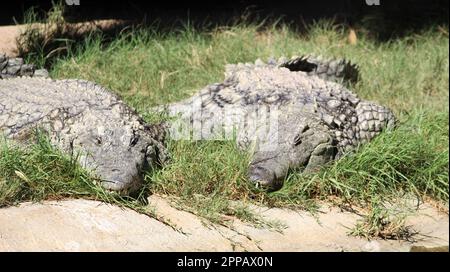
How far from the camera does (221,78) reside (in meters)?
8.15

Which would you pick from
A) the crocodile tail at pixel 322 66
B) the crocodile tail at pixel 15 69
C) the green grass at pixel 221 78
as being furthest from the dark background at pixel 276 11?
the crocodile tail at pixel 15 69

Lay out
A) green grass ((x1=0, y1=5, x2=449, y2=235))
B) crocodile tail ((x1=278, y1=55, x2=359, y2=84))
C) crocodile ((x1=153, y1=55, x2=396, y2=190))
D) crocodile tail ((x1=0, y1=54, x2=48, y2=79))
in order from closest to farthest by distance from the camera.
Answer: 1. green grass ((x1=0, y1=5, x2=449, y2=235))
2. crocodile ((x1=153, y1=55, x2=396, y2=190))
3. crocodile tail ((x1=0, y1=54, x2=48, y2=79))
4. crocodile tail ((x1=278, y1=55, x2=359, y2=84))

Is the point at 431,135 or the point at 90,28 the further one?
the point at 90,28

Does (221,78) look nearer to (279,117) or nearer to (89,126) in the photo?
(279,117)

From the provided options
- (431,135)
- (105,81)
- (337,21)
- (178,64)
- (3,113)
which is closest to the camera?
(3,113)

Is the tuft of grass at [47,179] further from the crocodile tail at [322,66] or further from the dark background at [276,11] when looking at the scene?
the dark background at [276,11]

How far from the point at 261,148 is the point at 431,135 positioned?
165cm

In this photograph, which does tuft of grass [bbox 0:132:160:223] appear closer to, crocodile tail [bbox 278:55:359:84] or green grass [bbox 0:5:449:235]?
green grass [bbox 0:5:449:235]

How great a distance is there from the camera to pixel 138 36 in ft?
28.4

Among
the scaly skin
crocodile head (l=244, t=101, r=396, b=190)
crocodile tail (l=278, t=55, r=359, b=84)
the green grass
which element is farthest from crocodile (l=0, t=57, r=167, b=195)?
crocodile tail (l=278, t=55, r=359, b=84)

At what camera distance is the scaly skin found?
573cm

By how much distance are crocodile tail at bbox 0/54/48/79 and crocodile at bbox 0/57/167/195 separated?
1.44ft
